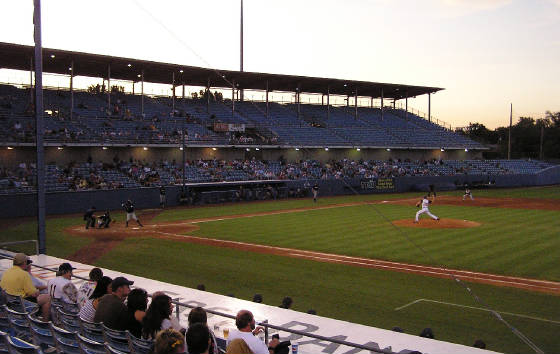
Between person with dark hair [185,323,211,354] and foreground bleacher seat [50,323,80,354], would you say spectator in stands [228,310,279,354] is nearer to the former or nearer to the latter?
person with dark hair [185,323,211,354]

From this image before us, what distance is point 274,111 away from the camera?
60250mm

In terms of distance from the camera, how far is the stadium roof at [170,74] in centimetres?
3932

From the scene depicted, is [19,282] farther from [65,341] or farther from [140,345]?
[140,345]

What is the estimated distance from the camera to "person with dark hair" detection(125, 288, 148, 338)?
6.11 meters

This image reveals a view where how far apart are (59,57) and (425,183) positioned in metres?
38.2

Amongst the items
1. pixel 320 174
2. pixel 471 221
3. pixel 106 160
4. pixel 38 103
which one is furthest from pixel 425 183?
pixel 38 103

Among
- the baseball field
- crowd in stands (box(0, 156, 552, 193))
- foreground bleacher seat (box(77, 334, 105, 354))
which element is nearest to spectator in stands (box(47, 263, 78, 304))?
foreground bleacher seat (box(77, 334, 105, 354))

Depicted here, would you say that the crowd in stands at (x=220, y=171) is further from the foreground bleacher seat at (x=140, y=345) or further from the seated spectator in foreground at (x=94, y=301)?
the foreground bleacher seat at (x=140, y=345)

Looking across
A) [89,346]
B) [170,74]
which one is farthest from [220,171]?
[89,346]

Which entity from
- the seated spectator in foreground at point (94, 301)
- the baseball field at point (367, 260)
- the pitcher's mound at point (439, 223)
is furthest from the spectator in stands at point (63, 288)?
the pitcher's mound at point (439, 223)

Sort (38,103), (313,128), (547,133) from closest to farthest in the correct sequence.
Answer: (38,103) → (313,128) → (547,133)

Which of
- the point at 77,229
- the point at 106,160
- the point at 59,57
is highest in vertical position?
the point at 59,57

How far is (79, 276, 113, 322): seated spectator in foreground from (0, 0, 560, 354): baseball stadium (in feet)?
0.70

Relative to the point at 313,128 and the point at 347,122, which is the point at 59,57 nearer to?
the point at 313,128
